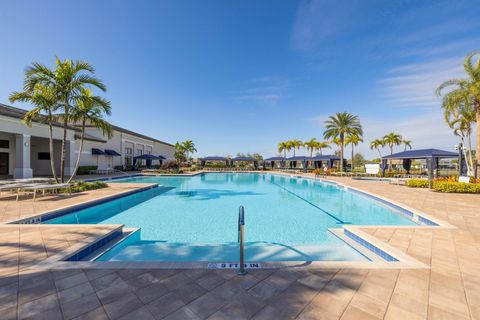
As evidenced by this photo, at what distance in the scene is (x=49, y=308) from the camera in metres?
2.08

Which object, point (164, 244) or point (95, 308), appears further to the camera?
point (164, 244)

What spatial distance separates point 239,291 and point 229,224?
4.31m

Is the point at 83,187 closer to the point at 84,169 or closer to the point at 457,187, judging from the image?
the point at 84,169

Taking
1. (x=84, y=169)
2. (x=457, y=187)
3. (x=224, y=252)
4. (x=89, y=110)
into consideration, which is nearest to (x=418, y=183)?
(x=457, y=187)

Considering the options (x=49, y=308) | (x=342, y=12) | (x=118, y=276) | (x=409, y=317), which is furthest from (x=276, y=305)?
(x=342, y=12)

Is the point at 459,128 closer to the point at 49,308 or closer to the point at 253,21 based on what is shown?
the point at 253,21

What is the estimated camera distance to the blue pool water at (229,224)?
434cm

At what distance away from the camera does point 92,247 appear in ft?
12.9

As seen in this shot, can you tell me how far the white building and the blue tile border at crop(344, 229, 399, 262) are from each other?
1926 cm

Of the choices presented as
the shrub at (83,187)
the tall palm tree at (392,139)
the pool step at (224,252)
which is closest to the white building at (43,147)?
the shrub at (83,187)

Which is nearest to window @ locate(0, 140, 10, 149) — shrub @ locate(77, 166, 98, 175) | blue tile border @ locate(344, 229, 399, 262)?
shrub @ locate(77, 166, 98, 175)

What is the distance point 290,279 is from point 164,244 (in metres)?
3.39

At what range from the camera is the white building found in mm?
13383

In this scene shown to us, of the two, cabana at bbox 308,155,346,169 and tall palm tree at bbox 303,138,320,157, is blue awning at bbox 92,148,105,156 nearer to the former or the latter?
cabana at bbox 308,155,346,169
